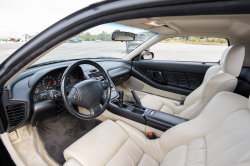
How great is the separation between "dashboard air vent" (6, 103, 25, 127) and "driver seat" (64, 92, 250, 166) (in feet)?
2.11

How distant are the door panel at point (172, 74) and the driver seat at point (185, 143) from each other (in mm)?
1586

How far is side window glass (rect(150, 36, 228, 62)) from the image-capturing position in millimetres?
2582

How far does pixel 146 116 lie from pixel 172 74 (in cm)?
156

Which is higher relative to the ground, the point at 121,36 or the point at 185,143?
the point at 121,36

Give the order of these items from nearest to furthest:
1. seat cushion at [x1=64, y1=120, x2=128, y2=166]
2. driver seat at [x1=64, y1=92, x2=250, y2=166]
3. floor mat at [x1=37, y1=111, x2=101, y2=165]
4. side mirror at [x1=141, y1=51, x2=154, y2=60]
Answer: driver seat at [x1=64, y1=92, x2=250, y2=166] < seat cushion at [x1=64, y1=120, x2=128, y2=166] < floor mat at [x1=37, y1=111, x2=101, y2=165] < side mirror at [x1=141, y1=51, x2=154, y2=60]

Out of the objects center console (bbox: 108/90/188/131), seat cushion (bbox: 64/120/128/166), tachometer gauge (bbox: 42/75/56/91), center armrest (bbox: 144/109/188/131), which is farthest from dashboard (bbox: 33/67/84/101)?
center armrest (bbox: 144/109/188/131)

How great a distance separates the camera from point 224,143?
33.9 inches

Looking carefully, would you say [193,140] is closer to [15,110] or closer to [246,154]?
[246,154]

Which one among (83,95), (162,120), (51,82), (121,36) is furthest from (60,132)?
(121,36)

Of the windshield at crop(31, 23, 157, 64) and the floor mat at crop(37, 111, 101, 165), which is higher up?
the windshield at crop(31, 23, 157, 64)

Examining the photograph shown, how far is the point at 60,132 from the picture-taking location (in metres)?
2.16

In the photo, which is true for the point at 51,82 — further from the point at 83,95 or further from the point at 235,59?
the point at 235,59

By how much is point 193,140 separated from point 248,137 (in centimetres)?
42

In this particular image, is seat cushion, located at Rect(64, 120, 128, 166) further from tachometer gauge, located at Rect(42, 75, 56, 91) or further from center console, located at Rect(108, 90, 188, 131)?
tachometer gauge, located at Rect(42, 75, 56, 91)
